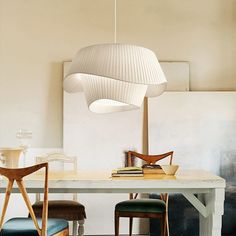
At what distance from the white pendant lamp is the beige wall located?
7.80ft

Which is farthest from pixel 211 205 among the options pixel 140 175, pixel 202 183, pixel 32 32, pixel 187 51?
pixel 32 32

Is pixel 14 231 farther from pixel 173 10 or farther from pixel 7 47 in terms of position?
pixel 173 10

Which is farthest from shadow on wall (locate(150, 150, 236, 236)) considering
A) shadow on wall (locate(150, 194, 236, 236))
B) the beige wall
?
the beige wall

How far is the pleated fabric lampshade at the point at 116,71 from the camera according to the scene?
8.68ft

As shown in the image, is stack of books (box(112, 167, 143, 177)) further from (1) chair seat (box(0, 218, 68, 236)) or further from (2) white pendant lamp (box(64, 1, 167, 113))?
(2) white pendant lamp (box(64, 1, 167, 113))

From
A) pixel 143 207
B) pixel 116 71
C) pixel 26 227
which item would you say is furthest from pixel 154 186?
pixel 116 71

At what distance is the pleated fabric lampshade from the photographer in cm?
265

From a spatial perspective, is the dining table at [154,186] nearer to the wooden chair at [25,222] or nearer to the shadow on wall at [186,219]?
the wooden chair at [25,222]

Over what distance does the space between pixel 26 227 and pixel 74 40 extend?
272 cm

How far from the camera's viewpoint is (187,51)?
5.41 m

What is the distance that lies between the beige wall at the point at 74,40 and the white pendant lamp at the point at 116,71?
93.5 inches

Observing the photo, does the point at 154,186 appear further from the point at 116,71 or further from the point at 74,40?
the point at 74,40

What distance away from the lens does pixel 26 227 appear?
10.3 ft

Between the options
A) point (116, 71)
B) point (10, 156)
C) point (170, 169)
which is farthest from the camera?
point (170, 169)
